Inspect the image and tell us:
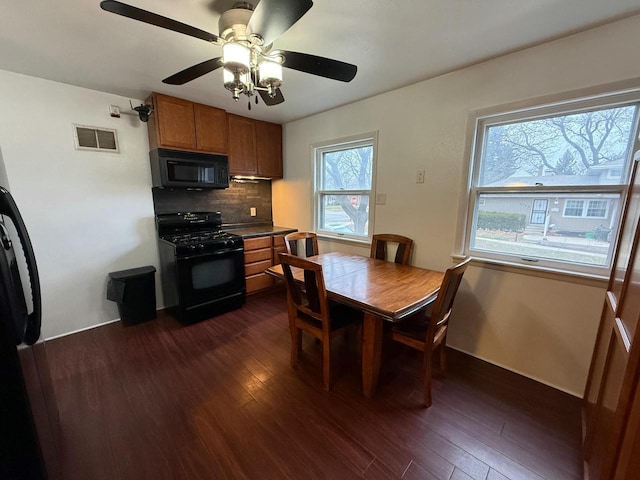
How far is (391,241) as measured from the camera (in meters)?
2.61

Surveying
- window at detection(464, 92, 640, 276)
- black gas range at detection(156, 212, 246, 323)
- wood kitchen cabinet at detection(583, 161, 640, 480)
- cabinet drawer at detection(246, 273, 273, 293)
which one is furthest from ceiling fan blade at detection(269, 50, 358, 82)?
cabinet drawer at detection(246, 273, 273, 293)

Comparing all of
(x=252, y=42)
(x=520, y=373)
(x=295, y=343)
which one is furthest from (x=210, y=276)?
(x=520, y=373)

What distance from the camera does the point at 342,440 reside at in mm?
1457

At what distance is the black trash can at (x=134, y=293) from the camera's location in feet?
8.46

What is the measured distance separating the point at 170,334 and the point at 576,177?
3594mm

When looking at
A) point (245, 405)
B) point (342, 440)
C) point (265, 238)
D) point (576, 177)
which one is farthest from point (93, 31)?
point (576, 177)

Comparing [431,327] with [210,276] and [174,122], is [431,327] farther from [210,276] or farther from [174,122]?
[174,122]

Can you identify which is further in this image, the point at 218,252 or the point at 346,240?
the point at 346,240

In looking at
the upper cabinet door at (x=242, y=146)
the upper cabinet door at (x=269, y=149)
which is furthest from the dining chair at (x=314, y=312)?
the upper cabinet door at (x=269, y=149)

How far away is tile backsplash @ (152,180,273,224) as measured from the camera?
10.0ft

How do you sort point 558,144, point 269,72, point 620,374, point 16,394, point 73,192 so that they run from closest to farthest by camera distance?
1. point 16,394
2. point 620,374
3. point 269,72
4. point 558,144
5. point 73,192

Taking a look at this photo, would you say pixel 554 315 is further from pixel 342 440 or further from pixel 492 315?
pixel 342 440

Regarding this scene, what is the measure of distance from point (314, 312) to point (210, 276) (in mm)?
1533

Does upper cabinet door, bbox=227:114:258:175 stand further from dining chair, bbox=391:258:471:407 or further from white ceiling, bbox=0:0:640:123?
dining chair, bbox=391:258:471:407
